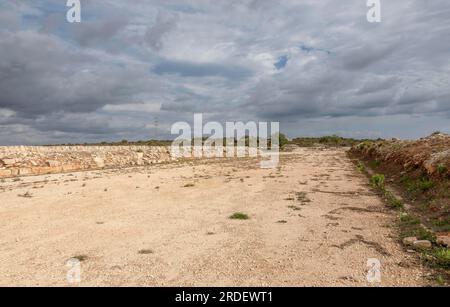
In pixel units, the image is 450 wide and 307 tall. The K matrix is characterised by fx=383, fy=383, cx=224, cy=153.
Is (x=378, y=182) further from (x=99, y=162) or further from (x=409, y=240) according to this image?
(x=99, y=162)

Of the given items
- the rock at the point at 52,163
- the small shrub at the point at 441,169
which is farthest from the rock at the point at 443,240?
the rock at the point at 52,163

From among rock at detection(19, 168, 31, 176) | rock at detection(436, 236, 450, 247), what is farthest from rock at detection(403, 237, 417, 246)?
rock at detection(19, 168, 31, 176)

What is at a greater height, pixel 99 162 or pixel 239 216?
pixel 99 162

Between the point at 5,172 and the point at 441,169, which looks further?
the point at 5,172

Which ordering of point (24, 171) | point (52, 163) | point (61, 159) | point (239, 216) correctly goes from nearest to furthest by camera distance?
1. point (239, 216)
2. point (24, 171)
3. point (52, 163)
4. point (61, 159)

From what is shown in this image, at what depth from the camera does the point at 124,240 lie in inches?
361

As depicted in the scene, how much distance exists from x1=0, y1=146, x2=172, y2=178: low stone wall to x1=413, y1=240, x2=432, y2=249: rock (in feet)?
88.9

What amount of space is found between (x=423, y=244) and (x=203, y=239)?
15.9 feet

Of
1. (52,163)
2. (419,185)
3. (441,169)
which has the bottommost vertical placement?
(419,185)

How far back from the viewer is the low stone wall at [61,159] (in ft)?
93.9

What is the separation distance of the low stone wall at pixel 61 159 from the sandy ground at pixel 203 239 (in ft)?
43.6

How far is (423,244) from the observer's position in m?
8.12

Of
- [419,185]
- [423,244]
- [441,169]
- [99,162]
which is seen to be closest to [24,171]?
[99,162]
